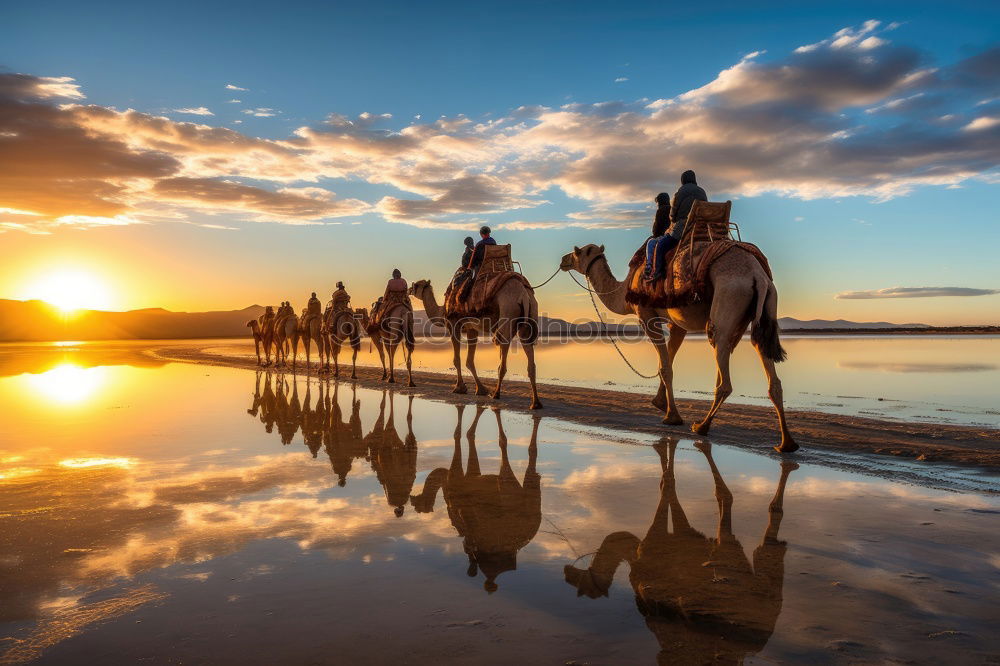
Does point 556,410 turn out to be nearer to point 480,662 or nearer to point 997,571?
point 997,571

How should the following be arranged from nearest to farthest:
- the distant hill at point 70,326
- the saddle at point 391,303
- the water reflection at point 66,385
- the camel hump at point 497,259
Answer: the camel hump at point 497,259 → the water reflection at point 66,385 → the saddle at point 391,303 → the distant hill at point 70,326

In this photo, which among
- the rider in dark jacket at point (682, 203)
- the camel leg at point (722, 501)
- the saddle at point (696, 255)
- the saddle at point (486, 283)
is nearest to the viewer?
the camel leg at point (722, 501)

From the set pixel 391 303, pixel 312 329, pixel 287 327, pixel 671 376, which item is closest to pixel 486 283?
pixel 671 376

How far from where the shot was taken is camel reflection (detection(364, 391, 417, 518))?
6508mm

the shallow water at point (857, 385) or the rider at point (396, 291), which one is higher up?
the rider at point (396, 291)

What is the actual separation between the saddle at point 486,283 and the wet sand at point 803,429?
2.30 meters

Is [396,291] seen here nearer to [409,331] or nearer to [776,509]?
[409,331]

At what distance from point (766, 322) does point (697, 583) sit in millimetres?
5982

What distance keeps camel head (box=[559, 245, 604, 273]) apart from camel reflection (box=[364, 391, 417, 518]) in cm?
510

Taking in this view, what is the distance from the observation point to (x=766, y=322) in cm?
912

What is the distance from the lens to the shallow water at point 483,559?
3.31m

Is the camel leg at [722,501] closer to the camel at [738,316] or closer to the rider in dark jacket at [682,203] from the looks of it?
the camel at [738,316]

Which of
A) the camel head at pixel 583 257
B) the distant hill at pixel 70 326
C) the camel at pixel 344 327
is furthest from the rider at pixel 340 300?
the distant hill at pixel 70 326

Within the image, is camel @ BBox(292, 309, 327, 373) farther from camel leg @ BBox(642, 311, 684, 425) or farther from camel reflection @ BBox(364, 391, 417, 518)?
camel leg @ BBox(642, 311, 684, 425)
